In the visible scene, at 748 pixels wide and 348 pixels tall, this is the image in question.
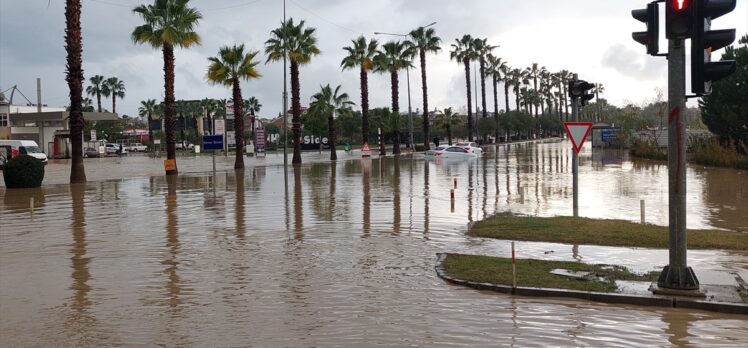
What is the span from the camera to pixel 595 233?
1384 cm

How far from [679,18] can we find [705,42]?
0.42 metres

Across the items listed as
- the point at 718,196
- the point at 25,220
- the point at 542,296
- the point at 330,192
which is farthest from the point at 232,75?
the point at 542,296

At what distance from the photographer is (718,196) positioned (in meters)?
23.1

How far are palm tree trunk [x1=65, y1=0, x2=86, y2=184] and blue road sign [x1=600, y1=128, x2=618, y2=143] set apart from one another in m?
59.6

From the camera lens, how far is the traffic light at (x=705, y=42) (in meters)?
8.12

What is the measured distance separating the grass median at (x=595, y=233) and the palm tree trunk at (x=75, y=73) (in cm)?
2329

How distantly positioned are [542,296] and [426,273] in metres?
2.20

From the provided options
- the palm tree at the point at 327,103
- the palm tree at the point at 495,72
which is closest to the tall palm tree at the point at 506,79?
the palm tree at the point at 495,72

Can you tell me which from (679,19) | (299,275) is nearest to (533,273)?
(299,275)

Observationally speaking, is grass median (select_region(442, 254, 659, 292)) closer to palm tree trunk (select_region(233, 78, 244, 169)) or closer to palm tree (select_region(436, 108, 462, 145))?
palm tree trunk (select_region(233, 78, 244, 169))

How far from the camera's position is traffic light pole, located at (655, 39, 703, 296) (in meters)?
8.52

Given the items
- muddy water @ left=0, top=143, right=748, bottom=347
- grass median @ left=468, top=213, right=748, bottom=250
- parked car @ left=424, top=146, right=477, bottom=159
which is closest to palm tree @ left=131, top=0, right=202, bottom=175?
muddy water @ left=0, top=143, right=748, bottom=347

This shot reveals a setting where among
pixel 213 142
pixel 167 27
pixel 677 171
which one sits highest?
pixel 167 27

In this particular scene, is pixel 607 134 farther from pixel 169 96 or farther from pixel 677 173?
pixel 677 173
